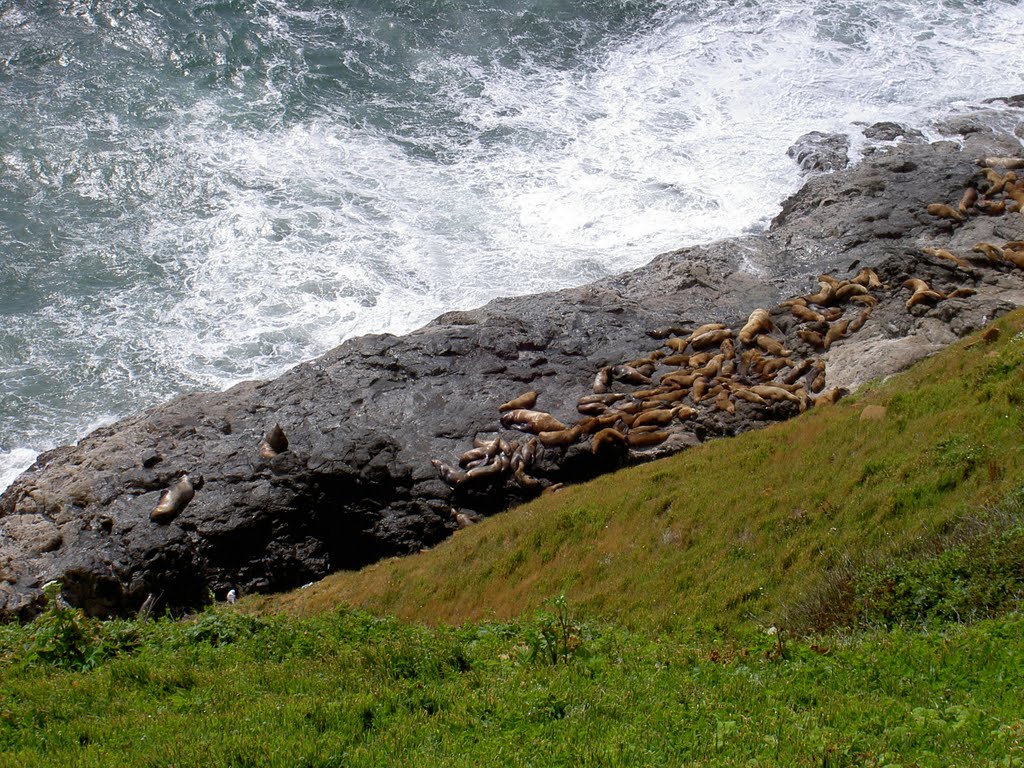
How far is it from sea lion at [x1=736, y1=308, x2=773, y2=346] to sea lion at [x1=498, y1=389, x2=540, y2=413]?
414 centimetres

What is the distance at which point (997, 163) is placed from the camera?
24875 mm

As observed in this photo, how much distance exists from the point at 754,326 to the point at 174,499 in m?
10.9

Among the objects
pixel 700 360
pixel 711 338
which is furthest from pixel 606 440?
pixel 711 338

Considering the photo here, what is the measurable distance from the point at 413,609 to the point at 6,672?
591 cm

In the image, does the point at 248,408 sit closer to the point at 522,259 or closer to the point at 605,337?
the point at 605,337

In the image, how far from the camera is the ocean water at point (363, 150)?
23984mm

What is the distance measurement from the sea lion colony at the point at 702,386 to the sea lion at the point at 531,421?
0.02 metres

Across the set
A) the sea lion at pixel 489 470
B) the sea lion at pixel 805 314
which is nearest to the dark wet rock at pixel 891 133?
the sea lion at pixel 805 314

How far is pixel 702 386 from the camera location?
1805cm

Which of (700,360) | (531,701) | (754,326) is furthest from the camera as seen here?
(754,326)

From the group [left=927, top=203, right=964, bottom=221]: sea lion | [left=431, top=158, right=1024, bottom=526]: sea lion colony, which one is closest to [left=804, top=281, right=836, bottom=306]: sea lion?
[left=431, top=158, right=1024, bottom=526]: sea lion colony

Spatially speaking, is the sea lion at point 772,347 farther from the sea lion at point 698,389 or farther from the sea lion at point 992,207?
the sea lion at point 992,207

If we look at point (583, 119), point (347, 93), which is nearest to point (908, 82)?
point (583, 119)

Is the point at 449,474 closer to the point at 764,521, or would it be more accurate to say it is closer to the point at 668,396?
the point at 668,396
